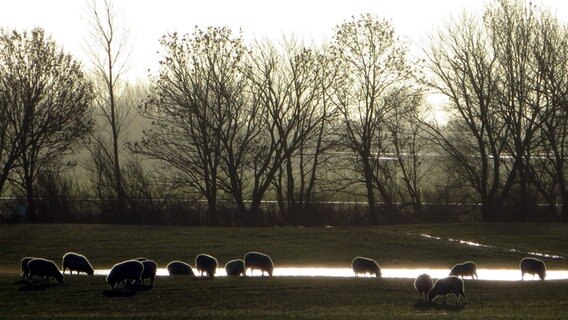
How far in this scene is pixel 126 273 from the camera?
88.2ft

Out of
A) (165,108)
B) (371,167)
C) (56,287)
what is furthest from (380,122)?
(56,287)

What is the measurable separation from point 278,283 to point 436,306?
17.6ft

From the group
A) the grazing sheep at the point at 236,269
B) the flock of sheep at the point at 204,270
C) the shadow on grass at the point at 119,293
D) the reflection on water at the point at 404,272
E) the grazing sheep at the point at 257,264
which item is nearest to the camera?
the flock of sheep at the point at 204,270

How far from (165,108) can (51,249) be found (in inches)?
781

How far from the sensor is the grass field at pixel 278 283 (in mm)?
23312

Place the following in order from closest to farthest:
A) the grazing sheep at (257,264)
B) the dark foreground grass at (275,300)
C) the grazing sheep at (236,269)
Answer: the dark foreground grass at (275,300) < the grazing sheep at (236,269) < the grazing sheep at (257,264)

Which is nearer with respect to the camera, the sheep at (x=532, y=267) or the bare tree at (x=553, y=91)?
the sheep at (x=532, y=267)

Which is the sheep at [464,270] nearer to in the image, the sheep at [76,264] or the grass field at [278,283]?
the grass field at [278,283]

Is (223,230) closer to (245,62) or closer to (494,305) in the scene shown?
(245,62)

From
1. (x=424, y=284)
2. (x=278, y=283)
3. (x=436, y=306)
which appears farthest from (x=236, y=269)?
(x=436, y=306)

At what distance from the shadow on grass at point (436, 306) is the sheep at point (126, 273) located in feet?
23.4

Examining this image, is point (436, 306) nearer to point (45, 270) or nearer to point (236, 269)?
point (236, 269)

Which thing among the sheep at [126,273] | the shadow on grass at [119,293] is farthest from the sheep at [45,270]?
the shadow on grass at [119,293]

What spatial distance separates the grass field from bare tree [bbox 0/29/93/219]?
39.0ft
